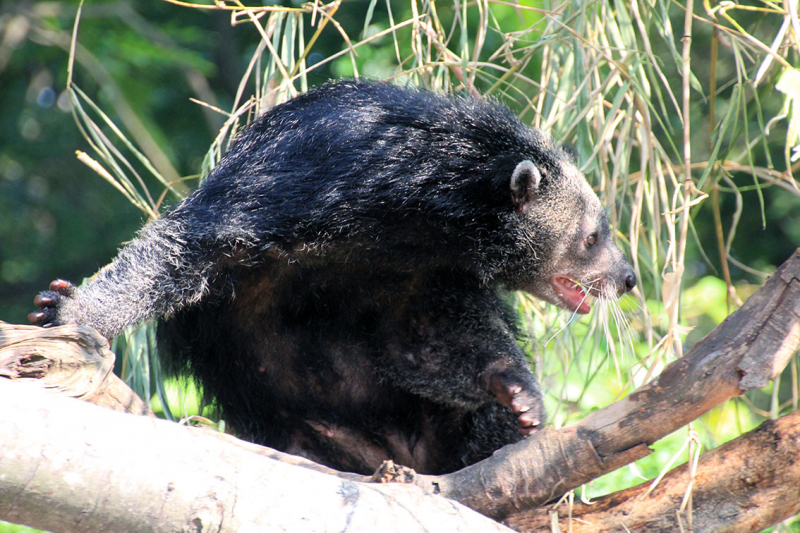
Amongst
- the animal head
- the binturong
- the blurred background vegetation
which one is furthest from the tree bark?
the animal head

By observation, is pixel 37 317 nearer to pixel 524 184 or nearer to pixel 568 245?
pixel 524 184

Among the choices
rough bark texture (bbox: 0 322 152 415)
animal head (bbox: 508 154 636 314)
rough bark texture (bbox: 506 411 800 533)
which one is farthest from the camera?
animal head (bbox: 508 154 636 314)

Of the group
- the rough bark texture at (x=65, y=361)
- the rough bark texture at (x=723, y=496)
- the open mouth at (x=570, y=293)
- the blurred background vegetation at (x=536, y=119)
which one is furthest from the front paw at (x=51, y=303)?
the open mouth at (x=570, y=293)

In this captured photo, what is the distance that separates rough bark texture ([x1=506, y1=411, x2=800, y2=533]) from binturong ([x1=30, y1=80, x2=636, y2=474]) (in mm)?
461

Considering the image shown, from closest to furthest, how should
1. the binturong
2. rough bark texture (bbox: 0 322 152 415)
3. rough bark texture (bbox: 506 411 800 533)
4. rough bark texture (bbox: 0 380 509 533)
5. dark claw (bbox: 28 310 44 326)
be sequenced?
→ rough bark texture (bbox: 0 380 509 533), rough bark texture (bbox: 0 322 152 415), rough bark texture (bbox: 506 411 800 533), dark claw (bbox: 28 310 44 326), the binturong

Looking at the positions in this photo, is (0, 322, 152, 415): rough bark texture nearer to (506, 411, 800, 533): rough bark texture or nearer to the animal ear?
(506, 411, 800, 533): rough bark texture

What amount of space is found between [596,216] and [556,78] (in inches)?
23.1

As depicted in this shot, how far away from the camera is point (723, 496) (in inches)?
79.9

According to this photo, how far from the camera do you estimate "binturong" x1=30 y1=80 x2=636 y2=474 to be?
2.45 m

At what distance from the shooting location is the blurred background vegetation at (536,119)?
2.48 m

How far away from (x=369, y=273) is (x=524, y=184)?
59 centimetres

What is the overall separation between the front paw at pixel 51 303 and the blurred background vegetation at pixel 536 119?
0.50 metres

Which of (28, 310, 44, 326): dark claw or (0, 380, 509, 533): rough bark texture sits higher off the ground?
(0, 380, 509, 533): rough bark texture

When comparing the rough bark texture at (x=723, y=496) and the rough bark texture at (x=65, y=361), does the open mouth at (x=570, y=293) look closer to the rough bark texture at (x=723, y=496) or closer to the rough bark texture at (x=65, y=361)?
the rough bark texture at (x=723, y=496)
